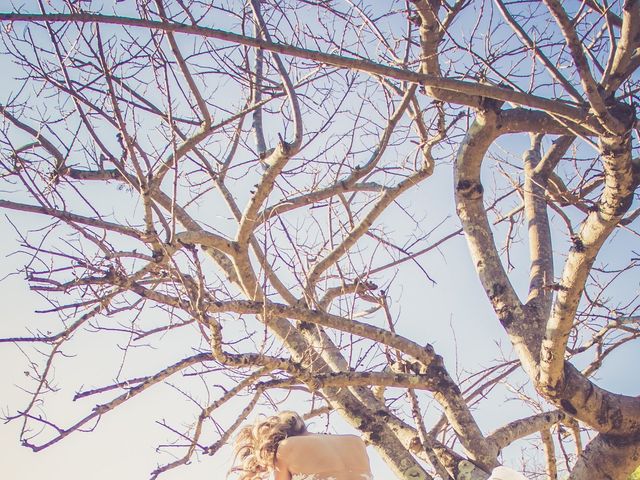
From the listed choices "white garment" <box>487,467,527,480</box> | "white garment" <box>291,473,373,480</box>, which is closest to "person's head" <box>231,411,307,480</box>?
"white garment" <box>291,473,373,480</box>

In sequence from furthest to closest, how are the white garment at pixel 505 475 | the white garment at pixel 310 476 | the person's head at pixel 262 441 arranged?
the person's head at pixel 262 441
the white garment at pixel 310 476
the white garment at pixel 505 475

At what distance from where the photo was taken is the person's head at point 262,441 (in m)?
3.45

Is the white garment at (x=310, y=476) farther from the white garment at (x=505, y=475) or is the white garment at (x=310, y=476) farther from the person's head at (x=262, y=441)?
the white garment at (x=505, y=475)

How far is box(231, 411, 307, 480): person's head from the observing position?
11.3 ft

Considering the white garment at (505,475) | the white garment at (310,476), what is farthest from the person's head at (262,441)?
the white garment at (505,475)

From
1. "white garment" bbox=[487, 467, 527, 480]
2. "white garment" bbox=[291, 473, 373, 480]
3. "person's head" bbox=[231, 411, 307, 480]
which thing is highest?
"person's head" bbox=[231, 411, 307, 480]

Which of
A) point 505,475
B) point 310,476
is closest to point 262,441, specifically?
point 310,476

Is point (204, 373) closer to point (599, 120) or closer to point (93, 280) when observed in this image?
point (93, 280)

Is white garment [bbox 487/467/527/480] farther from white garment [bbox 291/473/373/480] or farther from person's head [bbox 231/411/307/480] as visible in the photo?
person's head [bbox 231/411/307/480]

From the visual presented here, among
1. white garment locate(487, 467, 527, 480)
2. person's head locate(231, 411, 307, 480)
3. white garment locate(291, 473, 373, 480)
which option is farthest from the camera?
person's head locate(231, 411, 307, 480)

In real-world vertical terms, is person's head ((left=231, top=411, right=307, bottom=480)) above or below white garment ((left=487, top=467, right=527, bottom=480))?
above

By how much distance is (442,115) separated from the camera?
169 inches

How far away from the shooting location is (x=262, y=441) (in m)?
3.49

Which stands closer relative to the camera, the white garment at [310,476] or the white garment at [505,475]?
the white garment at [505,475]
